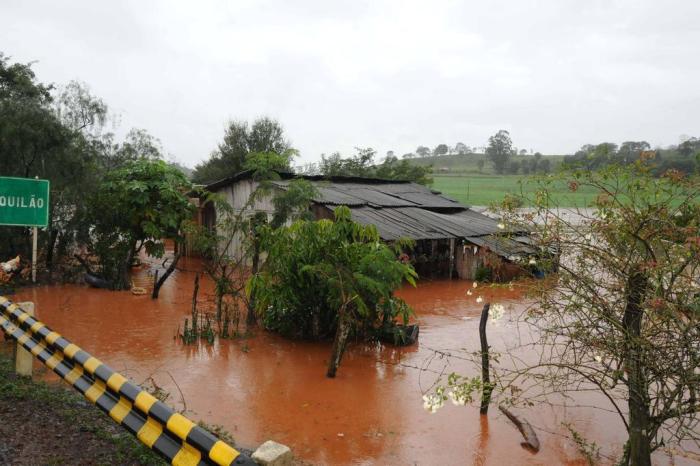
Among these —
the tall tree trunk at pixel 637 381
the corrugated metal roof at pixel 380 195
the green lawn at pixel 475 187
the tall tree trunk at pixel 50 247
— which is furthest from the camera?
the green lawn at pixel 475 187

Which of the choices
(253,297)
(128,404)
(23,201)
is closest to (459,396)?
(128,404)

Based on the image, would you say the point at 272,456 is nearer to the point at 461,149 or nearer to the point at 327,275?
the point at 327,275

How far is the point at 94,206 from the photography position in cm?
1317

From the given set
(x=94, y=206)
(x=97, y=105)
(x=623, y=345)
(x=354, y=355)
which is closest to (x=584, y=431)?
(x=623, y=345)

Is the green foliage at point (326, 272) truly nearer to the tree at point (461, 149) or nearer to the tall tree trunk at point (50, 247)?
the tall tree trunk at point (50, 247)

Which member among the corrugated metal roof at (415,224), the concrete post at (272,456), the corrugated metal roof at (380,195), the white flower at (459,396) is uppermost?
the corrugated metal roof at (380,195)

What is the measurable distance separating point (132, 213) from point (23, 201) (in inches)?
109

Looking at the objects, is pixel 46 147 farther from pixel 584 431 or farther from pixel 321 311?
pixel 584 431

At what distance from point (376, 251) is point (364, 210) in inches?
348

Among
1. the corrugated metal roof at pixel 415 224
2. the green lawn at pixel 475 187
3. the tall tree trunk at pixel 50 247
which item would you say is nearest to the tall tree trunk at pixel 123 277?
the tall tree trunk at pixel 50 247

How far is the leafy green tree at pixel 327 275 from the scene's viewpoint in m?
8.49

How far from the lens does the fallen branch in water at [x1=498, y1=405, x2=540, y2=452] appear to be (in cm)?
592

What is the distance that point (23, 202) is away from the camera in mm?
10438

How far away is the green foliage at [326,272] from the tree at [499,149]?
179ft
